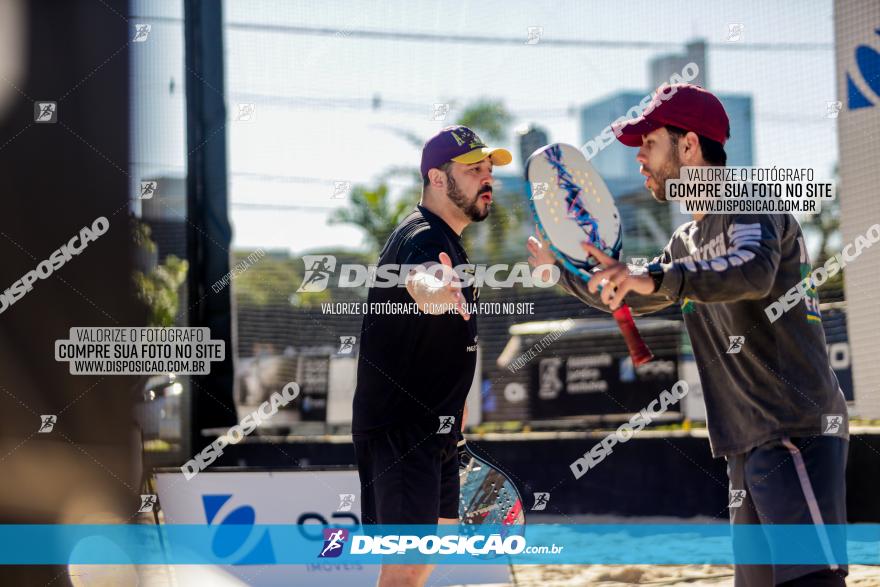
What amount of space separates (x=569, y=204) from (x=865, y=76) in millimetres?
3502

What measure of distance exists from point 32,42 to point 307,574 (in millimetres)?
2889

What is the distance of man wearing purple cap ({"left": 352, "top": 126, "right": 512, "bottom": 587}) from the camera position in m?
3.30

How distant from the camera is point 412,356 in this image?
3.48 meters

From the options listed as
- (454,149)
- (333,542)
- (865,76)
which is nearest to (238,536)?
(333,542)

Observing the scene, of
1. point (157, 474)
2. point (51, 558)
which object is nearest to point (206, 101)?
point (157, 474)

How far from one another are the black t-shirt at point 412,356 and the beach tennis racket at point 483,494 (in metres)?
0.97

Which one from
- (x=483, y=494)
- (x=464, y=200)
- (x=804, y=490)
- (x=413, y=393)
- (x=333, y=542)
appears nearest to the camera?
(x=804, y=490)

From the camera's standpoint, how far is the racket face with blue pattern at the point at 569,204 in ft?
10.6

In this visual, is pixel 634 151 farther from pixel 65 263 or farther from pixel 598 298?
pixel 65 263

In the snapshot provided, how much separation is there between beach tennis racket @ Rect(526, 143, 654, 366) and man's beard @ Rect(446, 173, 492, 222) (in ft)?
1.50

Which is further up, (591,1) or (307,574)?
(591,1)

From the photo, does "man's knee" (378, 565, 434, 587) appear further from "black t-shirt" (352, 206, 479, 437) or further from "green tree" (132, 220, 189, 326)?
"green tree" (132, 220, 189, 326)

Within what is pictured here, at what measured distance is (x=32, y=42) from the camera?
4.47 metres

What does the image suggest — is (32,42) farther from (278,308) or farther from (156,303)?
(278,308)
